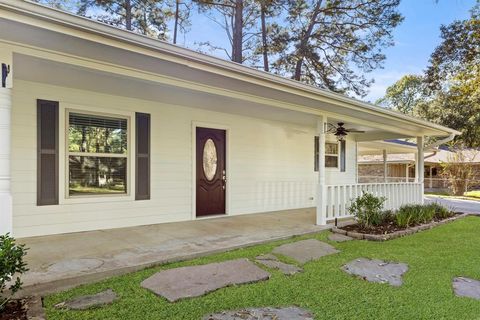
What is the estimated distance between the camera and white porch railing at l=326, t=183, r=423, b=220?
6668 mm

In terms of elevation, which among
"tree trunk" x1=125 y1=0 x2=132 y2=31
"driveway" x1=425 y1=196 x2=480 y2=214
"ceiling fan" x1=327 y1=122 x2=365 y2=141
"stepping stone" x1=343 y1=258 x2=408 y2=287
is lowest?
"driveway" x1=425 y1=196 x2=480 y2=214

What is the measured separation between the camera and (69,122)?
5320 millimetres

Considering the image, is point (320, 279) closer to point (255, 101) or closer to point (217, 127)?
point (255, 101)

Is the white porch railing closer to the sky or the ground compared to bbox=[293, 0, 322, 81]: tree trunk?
closer to the ground

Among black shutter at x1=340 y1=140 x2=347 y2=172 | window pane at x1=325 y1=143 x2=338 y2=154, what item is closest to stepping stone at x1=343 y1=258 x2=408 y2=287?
window pane at x1=325 y1=143 x2=338 y2=154

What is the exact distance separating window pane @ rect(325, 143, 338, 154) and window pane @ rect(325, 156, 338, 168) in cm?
15

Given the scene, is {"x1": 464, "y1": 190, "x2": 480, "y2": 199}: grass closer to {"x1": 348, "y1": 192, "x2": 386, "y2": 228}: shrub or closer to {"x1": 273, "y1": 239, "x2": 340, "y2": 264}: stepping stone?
{"x1": 348, "y1": 192, "x2": 386, "y2": 228}: shrub

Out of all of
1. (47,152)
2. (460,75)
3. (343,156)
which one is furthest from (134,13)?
(460,75)

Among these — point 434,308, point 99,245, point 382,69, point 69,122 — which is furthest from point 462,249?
point 382,69

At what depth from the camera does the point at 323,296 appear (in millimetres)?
3178

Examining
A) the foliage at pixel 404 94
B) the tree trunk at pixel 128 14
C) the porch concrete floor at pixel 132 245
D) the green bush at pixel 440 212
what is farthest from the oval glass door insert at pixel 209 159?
the foliage at pixel 404 94

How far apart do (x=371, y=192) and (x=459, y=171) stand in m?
14.7

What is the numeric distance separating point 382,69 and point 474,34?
11.0ft

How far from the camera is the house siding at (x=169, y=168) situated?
4926 millimetres
